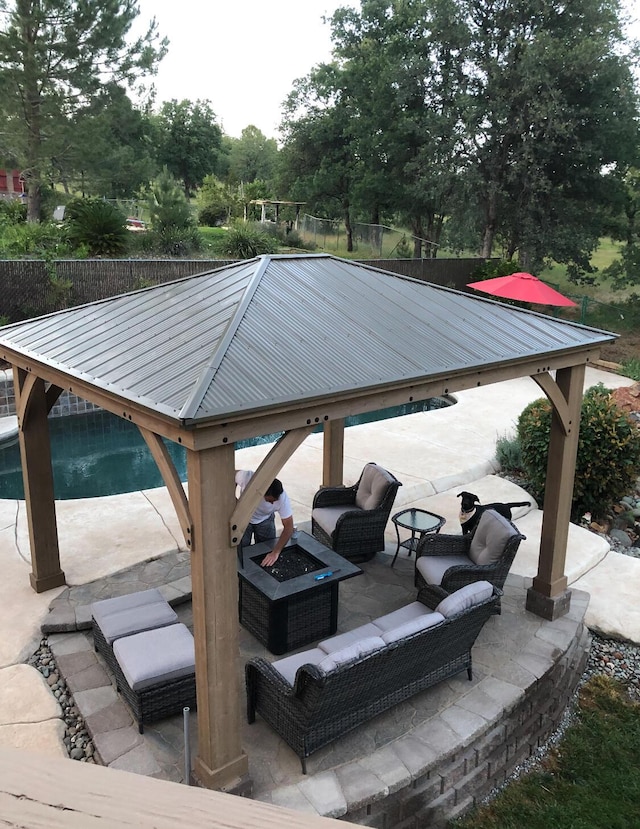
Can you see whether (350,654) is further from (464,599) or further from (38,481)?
(38,481)

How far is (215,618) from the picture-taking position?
12.8 feet

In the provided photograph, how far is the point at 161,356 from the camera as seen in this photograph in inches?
167

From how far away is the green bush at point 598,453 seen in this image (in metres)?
8.20

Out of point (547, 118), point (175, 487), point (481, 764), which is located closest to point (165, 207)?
point (547, 118)

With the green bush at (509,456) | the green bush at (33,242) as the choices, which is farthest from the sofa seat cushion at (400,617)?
the green bush at (33,242)

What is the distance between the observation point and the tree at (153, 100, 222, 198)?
49594 millimetres

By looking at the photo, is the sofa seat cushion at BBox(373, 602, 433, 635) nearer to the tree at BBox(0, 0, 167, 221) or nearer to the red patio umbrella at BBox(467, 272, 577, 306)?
the red patio umbrella at BBox(467, 272, 577, 306)

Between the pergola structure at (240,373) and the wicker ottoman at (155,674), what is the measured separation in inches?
23.8

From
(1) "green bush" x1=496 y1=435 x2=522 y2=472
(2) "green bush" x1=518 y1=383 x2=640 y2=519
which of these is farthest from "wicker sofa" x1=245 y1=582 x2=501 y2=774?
(1) "green bush" x1=496 y1=435 x2=522 y2=472

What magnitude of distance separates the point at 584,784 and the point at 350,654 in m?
2.15

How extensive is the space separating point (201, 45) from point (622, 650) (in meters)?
43.8

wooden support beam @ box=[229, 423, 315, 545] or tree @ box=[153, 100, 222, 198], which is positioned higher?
tree @ box=[153, 100, 222, 198]

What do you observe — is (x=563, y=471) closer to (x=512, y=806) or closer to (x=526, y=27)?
(x=512, y=806)

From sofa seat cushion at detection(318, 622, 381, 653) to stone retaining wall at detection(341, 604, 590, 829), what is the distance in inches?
39.8
